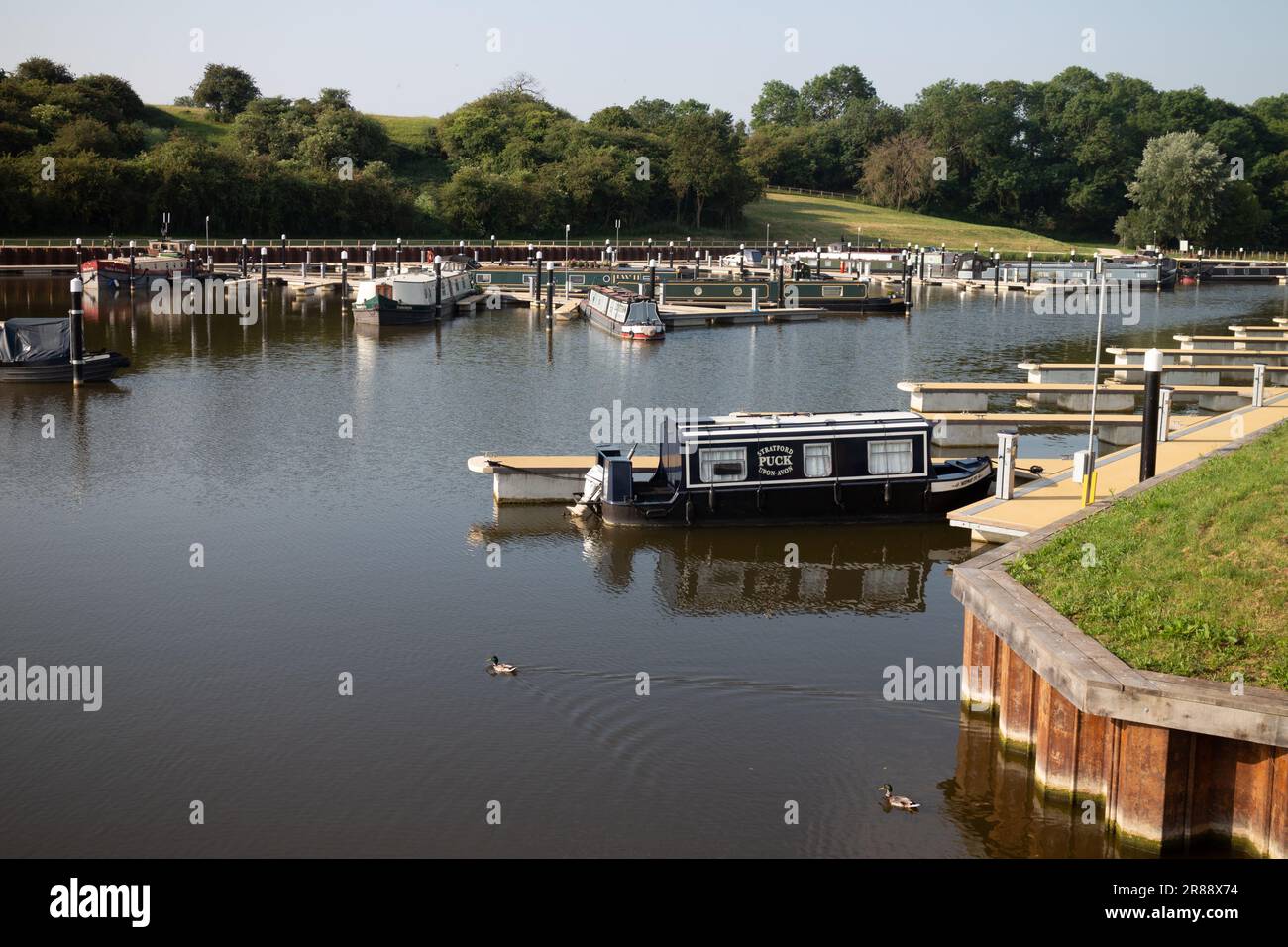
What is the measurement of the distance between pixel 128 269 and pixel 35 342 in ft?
138

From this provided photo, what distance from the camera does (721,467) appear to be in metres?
28.8

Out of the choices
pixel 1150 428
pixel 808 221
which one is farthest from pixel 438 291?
pixel 808 221

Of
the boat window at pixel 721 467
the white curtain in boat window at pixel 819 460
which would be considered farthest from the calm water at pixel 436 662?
the white curtain in boat window at pixel 819 460

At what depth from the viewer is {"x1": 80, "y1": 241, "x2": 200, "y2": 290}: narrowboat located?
85875 mm

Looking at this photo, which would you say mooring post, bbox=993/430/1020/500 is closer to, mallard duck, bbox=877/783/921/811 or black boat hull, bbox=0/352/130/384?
mallard duck, bbox=877/783/921/811

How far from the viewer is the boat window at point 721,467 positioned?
1131 inches

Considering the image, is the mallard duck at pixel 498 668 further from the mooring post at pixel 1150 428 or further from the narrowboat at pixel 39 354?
the narrowboat at pixel 39 354

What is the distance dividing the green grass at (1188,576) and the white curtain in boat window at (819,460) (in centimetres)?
705

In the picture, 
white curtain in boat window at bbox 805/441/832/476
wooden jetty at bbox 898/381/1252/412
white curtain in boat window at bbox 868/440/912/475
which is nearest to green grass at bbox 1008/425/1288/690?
white curtain in boat window at bbox 868/440/912/475

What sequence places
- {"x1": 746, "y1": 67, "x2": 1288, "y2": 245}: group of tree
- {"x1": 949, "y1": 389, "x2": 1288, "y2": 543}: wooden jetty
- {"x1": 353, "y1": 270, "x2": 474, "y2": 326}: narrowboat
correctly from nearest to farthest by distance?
{"x1": 949, "y1": 389, "x2": 1288, "y2": 543}: wooden jetty → {"x1": 353, "y1": 270, "x2": 474, "y2": 326}: narrowboat → {"x1": 746, "y1": 67, "x2": 1288, "y2": 245}: group of tree

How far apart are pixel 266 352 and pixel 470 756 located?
45446 millimetres

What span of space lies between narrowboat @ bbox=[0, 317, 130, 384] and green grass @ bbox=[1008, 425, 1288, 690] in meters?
38.0
